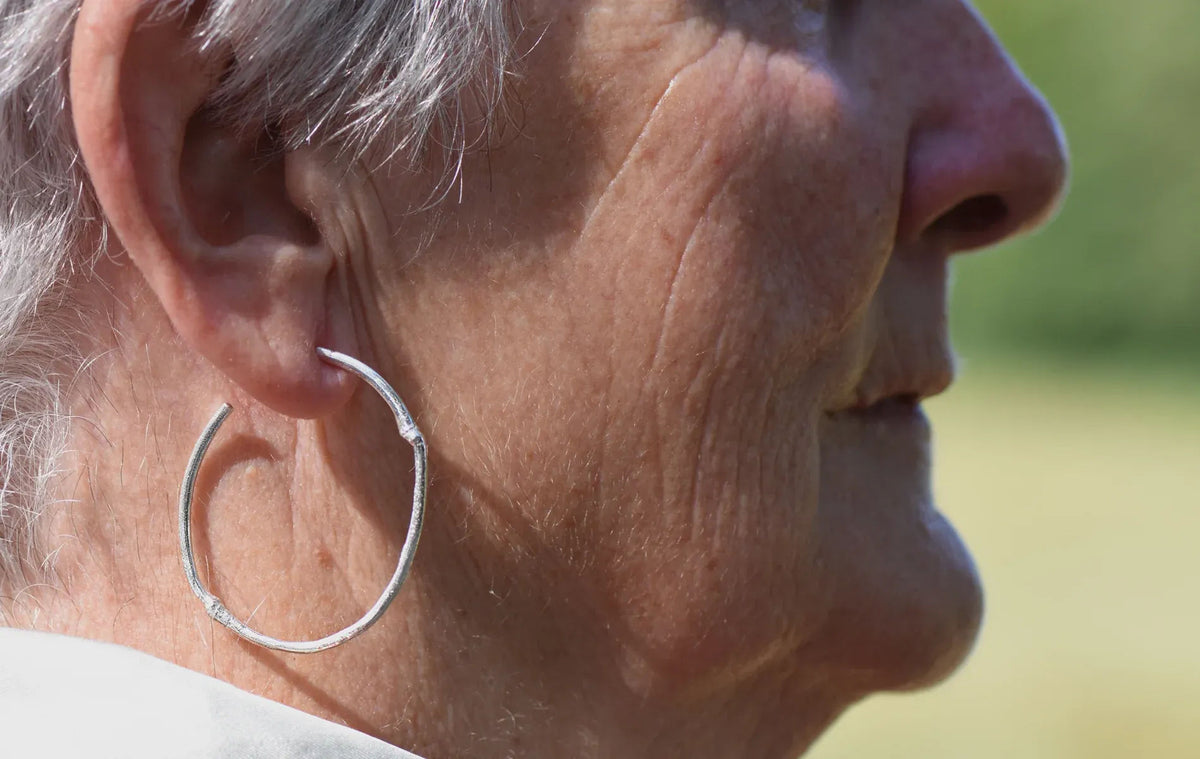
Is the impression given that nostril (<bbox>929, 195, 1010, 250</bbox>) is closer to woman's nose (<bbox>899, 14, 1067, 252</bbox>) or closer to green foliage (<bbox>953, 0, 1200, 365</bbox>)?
woman's nose (<bbox>899, 14, 1067, 252</bbox>)

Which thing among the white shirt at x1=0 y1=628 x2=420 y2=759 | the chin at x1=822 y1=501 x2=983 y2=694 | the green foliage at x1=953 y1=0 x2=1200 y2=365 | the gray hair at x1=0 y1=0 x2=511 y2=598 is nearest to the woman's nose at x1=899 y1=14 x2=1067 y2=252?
the chin at x1=822 y1=501 x2=983 y2=694

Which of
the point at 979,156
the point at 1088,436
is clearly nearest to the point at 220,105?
the point at 979,156

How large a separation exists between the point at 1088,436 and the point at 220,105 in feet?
39.9

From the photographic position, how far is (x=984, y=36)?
1.29 m

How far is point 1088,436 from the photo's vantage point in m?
12.3

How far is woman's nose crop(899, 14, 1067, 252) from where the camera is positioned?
1.23 meters

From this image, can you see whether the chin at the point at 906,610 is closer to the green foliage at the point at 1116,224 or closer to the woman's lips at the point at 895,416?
the woman's lips at the point at 895,416

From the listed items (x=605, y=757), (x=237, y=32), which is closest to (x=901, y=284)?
(x=605, y=757)

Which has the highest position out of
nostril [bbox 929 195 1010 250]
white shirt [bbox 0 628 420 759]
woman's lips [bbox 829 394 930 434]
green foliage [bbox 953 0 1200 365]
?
green foliage [bbox 953 0 1200 365]

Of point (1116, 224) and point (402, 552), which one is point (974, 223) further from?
point (1116, 224)

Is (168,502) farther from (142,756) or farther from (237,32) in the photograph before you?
(237,32)

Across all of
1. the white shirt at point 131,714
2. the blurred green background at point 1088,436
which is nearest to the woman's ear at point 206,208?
the white shirt at point 131,714

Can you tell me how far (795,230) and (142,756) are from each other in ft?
2.11

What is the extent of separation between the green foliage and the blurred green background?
23 mm
